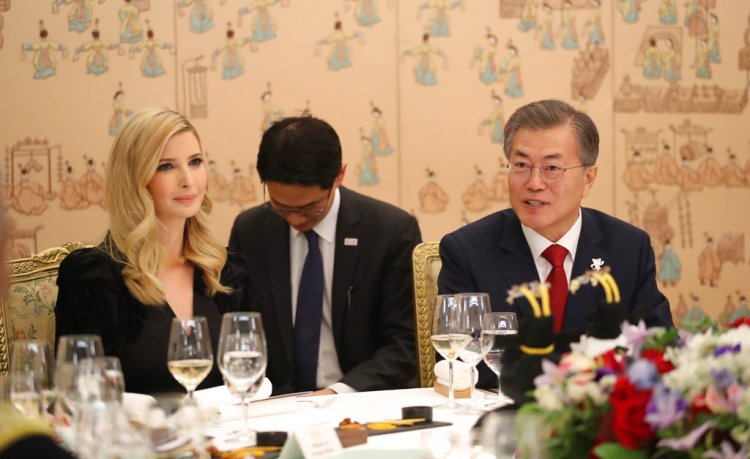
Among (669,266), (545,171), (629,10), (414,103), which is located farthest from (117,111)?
(669,266)

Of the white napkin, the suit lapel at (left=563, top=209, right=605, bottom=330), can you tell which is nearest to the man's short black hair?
the suit lapel at (left=563, top=209, right=605, bottom=330)

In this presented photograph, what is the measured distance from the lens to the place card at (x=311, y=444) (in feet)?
6.22

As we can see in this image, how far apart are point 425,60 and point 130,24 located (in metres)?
1.56

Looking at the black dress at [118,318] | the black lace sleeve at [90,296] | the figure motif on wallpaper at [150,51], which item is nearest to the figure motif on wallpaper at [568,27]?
the figure motif on wallpaper at [150,51]

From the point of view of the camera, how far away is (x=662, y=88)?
5.73 metres

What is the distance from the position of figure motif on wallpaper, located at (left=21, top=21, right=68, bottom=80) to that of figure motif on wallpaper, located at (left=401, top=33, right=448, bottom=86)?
1.82 metres

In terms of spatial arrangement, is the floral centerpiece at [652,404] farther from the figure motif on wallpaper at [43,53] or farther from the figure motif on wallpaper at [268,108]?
the figure motif on wallpaper at [43,53]

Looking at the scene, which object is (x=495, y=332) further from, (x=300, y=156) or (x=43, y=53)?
(x=43, y=53)

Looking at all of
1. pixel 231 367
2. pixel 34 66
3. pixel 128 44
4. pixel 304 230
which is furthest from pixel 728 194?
pixel 231 367

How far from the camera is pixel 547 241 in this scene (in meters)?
3.40

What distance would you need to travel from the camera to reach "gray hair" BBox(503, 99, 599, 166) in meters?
3.40

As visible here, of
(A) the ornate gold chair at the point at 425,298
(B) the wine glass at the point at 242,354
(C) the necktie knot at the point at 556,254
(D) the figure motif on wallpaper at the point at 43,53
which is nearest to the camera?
(B) the wine glass at the point at 242,354

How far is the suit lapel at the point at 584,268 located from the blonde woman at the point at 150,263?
1.13 metres

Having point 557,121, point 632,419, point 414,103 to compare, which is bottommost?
point 632,419
